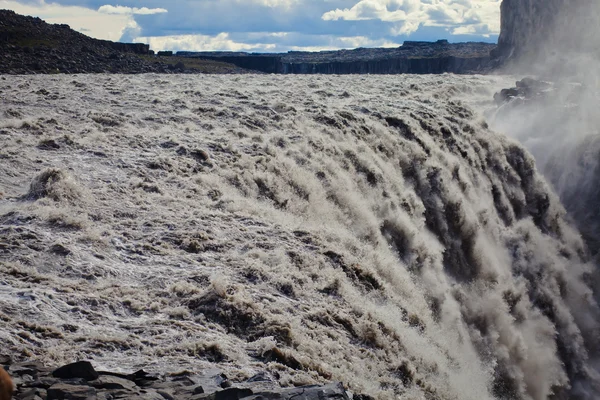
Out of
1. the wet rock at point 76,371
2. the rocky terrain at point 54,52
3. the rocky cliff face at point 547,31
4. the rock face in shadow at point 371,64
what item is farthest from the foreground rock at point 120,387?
the rock face in shadow at point 371,64

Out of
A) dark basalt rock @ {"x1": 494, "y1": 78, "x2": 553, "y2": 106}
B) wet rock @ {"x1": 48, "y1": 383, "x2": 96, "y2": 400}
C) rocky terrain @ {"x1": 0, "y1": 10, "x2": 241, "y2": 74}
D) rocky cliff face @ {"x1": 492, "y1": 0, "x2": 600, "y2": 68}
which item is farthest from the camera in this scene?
rocky cliff face @ {"x1": 492, "y1": 0, "x2": 600, "y2": 68}

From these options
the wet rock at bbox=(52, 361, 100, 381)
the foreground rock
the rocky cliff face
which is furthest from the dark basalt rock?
the rocky cliff face

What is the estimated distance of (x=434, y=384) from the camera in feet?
40.1

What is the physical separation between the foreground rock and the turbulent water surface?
88cm

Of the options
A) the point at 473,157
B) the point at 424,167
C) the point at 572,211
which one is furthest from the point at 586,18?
the point at 424,167

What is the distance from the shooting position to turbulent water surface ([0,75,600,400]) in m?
10.7

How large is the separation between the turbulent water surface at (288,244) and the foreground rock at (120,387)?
0.88 m

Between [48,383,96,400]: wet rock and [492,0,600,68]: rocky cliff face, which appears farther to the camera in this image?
[492,0,600,68]: rocky cliff face

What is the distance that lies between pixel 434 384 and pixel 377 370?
159 centimetres

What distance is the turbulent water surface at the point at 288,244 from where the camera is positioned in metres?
10.7

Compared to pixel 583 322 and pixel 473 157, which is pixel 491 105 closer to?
pixel 473 157

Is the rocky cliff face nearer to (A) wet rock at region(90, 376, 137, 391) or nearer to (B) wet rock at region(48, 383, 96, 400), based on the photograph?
(A) wet rock at region(90, 376, 137, 391)

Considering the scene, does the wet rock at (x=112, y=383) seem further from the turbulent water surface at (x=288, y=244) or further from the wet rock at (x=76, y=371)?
the turbulent water surface at (x=288, y=244)

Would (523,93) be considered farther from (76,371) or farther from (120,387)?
(76,371)
